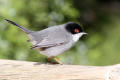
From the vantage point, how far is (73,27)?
7.25 ft

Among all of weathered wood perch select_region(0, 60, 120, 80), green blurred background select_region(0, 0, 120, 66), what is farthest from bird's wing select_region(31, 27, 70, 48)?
green blurred background select_region(0, 0, 120, 66)

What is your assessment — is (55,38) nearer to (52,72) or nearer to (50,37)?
(50,37)

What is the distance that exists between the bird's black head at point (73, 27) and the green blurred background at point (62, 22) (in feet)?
3.07

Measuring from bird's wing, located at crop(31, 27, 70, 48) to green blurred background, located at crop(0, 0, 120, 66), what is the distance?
2.97ft

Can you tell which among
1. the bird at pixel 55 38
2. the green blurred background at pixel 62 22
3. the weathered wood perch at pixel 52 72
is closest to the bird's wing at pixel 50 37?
the bird at pixel 55 38

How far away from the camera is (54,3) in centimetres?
339

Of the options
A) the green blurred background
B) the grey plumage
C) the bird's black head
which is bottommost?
the grey plumage

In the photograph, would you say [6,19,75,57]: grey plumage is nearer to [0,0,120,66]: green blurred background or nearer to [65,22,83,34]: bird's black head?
[65,22,83,34]: bird's black head

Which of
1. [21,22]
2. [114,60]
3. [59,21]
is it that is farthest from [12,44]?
[114,60]

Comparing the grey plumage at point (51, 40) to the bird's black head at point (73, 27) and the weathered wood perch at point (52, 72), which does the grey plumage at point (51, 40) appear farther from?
the weathered wood perch at point (52, 72)

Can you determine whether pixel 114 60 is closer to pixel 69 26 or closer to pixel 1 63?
pixel 69 26

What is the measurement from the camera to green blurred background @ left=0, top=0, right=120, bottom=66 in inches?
124

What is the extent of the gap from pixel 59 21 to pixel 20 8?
393 millimetres

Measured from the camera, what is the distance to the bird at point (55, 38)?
2154 mm
